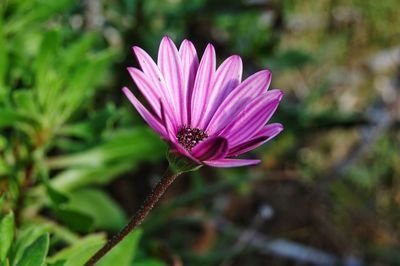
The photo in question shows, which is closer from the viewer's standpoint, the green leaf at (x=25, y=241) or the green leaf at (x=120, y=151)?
the green leaf at (x=25, y=241)

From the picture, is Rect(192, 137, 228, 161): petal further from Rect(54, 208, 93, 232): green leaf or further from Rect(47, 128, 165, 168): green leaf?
Rect(47, 128, 165, 168): green leaf

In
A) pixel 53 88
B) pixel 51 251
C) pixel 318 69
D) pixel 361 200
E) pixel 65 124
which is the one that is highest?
pixel 53 88

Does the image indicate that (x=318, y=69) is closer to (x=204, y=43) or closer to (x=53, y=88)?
(x=204, y=43)

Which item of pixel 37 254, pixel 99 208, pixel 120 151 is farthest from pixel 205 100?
pixel 99 208

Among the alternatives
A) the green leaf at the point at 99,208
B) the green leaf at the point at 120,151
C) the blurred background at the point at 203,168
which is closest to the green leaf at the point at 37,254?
the blurred background at the point at 203,168

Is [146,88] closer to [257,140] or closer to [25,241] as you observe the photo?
[257,140]

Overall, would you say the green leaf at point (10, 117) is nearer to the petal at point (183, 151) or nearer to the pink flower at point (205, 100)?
the pink flower at point (205, 100)

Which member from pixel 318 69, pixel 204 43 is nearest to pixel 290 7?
pixel 318 69
